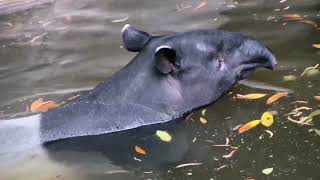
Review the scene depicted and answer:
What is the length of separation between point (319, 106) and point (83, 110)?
2.05m

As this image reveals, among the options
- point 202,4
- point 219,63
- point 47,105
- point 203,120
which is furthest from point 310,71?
point 202,4

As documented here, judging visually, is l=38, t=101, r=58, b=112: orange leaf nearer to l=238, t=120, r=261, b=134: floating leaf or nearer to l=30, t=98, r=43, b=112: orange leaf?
l=30, t=98, r=43, b=112: orange leaf

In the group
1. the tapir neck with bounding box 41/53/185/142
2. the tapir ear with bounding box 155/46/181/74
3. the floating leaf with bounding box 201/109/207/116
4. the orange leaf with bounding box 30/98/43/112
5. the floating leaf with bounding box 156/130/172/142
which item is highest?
the tapir ear with bounding box 155/46/181/74

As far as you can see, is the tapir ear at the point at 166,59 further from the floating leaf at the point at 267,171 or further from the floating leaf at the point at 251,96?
the floating leaf at the point at 267,171

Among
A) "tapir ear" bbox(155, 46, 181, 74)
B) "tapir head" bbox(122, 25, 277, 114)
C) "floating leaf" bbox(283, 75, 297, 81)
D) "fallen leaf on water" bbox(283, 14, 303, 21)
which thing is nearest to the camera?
"tapir ear" bbox(155, 46, 181, 74)

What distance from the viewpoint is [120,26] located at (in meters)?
9.06

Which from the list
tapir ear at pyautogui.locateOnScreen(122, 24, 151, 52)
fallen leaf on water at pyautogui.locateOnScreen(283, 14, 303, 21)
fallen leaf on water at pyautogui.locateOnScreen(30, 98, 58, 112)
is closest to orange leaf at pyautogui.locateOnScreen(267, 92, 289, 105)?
tapir ear at pyautogui.locateOnScreen(122, 24, 151, 52)

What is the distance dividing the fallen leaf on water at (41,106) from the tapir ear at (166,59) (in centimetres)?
157

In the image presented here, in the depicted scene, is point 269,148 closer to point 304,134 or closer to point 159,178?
point 304,134

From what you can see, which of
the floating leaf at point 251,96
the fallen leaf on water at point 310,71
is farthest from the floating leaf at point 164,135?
the fallen leaf on water at point 310,71

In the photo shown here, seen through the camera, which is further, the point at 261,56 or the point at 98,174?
the point at 261,56

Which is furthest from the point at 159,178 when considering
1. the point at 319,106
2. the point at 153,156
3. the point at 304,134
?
the point at 319,106

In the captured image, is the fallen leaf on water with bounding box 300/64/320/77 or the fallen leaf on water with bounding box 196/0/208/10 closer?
the fallen leaf on water with bounding box 300/64/320/77

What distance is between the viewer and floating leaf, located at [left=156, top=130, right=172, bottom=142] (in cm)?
541
